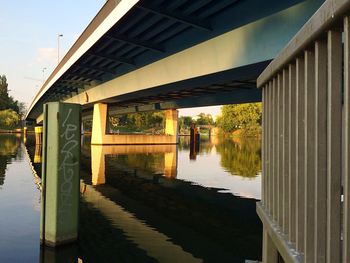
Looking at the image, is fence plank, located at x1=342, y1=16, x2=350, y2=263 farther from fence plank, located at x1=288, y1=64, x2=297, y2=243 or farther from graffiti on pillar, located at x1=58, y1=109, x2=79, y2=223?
graffiti on pillar, located at x1=58, y1=109, x2=79, y2=223

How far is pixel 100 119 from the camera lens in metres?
43.0

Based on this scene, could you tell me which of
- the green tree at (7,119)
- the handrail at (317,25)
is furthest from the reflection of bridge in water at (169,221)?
the green tree at (7,119)

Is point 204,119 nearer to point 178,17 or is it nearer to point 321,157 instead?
point 178,17

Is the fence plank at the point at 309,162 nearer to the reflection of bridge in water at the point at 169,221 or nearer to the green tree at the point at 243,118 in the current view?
the reflection of bridge in water at the point at 169,221

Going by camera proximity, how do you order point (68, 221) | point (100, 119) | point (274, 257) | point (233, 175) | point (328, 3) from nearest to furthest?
1. point (328, 3)
2. point (274, 257)
3. point (68, 221)
4. point (233, 175)
5. point (100, 119)

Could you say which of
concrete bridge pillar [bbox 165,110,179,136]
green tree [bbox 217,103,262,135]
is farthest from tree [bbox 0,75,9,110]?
concrete bridge pillar [bbox 165,110,179,136]

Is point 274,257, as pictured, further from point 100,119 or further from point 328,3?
point 100,119

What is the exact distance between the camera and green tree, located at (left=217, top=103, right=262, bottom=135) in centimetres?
11425

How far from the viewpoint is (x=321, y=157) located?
2.32 metres

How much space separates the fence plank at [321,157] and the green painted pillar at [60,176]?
5.18m

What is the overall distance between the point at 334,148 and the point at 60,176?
5.49 m

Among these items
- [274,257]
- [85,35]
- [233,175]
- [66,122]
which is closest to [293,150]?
[274,257]

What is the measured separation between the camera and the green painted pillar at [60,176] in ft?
21.2

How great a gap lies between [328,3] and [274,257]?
3.27 meters
